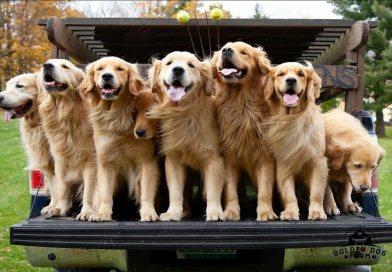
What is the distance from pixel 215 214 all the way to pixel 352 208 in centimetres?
123

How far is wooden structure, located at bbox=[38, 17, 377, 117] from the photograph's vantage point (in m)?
3.96

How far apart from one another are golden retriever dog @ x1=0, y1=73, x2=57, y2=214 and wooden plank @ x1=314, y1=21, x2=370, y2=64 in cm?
269

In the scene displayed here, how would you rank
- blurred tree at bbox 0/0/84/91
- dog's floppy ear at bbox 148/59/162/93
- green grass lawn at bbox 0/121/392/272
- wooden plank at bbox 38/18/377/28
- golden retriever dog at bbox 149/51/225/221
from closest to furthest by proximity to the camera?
1. golden retriever dog at bbox 149/51/225/221
2. dog's floppy ear at bbox 148/59/162/93
3. wooden plank at bbox 38/18/377/28
4. green grass lawn at bbox 0/121/392/272
5. blurred tree at bbox 0/0/84/91

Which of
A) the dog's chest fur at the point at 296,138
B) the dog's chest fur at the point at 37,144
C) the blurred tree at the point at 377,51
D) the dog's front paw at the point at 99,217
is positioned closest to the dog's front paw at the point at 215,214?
the dog's chest fur at the point at 296,138

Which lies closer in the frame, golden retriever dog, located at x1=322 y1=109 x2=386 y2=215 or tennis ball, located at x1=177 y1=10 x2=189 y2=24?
golden retriever dog, located at x1=322 y1=109 x2=386 y2=215

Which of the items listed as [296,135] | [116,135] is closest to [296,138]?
[296,135]

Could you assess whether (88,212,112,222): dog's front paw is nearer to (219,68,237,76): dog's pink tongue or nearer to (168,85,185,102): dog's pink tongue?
(168,85,185,102): dog's pink tongue

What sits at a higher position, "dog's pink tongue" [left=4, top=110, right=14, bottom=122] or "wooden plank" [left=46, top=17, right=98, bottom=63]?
"wooden plank" [left=46, top=17, right=98, bottom=63]

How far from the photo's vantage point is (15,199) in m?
9.98

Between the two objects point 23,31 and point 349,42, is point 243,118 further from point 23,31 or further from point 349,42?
point 23,31

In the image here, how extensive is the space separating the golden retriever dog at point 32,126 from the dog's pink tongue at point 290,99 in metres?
1.99

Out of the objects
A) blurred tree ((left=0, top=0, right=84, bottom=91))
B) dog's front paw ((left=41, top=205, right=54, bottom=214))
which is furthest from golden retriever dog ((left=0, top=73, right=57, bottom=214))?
blurred tree ((left=0, top=0, right=84, bottom=91))

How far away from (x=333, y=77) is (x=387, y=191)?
314 inches

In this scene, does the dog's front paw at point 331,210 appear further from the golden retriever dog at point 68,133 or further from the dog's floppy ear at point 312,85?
the golden retriever dog at point 68,133
